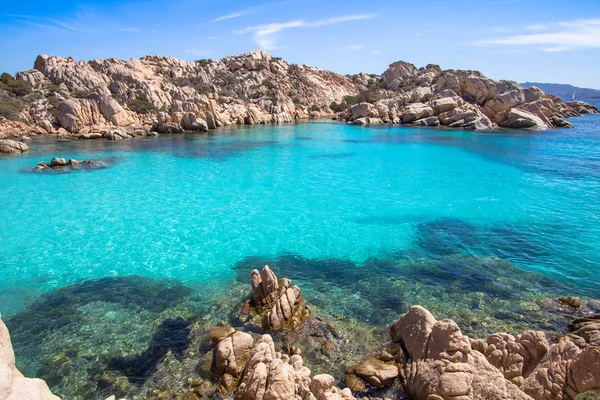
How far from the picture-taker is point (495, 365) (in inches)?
316

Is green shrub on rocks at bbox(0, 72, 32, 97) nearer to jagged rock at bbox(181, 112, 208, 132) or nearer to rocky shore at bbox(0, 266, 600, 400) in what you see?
jagged rock at bbox(181, 112, 208, 132)

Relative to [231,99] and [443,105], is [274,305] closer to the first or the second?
[443,105]

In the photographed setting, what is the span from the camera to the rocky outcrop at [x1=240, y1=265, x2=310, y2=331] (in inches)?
422

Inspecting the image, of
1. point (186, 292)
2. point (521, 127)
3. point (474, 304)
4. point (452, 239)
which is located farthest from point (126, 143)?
point (521, 127)

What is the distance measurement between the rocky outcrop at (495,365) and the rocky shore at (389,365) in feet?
0.06

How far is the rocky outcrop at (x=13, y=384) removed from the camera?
17.6ft

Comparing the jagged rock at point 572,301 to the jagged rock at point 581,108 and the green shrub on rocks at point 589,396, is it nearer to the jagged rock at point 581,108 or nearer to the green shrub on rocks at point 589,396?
the green shrub on rocks at point 589,396

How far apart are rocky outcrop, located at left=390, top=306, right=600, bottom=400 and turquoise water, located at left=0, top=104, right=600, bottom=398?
287 centimetres

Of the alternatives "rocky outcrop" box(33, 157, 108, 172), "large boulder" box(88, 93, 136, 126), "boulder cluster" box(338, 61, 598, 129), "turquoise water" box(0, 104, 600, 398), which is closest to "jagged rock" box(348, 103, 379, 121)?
"boulder cluster" box(338, 61, 598, 129)

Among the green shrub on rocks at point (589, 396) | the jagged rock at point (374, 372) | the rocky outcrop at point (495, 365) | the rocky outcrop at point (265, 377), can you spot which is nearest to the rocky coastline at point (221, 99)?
the rocky outcrop at point (265, 377)

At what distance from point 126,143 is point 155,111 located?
58.1 ft

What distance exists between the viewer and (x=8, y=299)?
39.9 ft

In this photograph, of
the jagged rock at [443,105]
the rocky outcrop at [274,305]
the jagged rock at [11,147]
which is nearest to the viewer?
the rocky outcrop at [274,305]

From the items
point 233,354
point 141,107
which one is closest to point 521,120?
point 141,107
